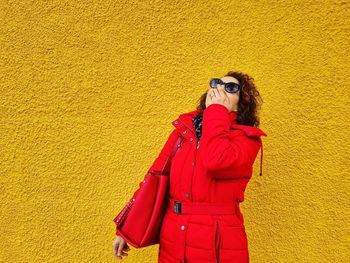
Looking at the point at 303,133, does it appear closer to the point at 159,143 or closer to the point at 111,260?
the point at 159,143

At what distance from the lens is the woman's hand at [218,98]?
1753 mm

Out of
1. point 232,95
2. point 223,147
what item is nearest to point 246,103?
point 232,95

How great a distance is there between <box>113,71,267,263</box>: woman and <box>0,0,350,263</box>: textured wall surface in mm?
584

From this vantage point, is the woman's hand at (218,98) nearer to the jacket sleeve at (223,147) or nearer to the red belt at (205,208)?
the jacket sleeve at (223,147)

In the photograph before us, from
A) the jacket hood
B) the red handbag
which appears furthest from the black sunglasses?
the red handbag

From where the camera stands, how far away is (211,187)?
66.9 inches

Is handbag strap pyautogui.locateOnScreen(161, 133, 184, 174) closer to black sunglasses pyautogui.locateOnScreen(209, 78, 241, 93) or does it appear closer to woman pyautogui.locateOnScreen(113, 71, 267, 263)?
woman pyautogui.locateOnScreen(113, 71, 267, 263)

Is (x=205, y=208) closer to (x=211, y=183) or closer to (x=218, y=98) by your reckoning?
(x=211, y=183)

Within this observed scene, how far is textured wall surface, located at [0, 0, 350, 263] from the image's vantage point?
87.8 inches

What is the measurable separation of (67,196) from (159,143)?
710mm

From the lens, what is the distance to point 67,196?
8.50 feet

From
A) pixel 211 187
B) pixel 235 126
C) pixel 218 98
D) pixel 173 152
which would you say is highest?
pixel 218 98

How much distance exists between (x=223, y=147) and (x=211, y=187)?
21 centimetres

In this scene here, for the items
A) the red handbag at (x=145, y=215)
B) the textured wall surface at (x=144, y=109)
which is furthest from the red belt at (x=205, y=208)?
the textured wall surface at (x=144, y=109)
